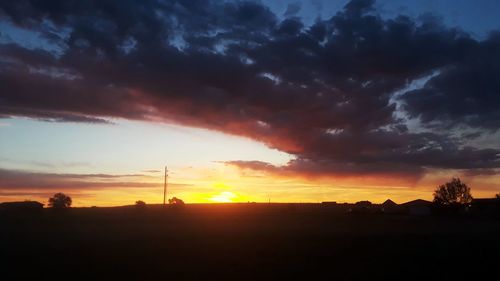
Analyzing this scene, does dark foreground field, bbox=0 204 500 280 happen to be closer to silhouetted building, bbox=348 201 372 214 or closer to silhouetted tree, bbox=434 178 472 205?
silhouetted building, bbox=348 201 372 214

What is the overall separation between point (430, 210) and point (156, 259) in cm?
7819

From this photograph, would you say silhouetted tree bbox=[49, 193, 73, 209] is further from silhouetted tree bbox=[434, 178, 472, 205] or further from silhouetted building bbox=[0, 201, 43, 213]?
silhouetted tree bbox=[434, 178, 472, 205]

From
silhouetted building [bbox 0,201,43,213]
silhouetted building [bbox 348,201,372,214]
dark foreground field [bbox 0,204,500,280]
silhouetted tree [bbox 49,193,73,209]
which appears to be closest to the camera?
dark foreground field [bbox 0,204,500,280]

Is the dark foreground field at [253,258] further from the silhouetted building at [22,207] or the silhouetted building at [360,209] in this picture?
the silhouetted building at [360,209]

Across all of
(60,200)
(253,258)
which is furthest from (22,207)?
(253,258)

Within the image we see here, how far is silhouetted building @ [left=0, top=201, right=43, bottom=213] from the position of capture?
277 ft

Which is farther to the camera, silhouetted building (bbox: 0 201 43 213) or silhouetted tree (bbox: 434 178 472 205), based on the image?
silhouetted tree (bbox: 434 178 472 205)

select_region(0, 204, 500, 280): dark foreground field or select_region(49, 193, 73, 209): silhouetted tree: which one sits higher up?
select_region(49, 193, 73, 209): silhouetted tree

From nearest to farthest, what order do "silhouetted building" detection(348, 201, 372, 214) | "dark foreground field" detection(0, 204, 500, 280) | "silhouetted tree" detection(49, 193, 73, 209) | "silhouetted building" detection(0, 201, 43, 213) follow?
"dark foreground field" detection(0, 204, 500, 280), "silhouetted building" detection(0, 201, 43, 213), "silhouetted building" detection(348, 201, 372, 214), "silhouetted tree" detection(49, 193, 73, 209)

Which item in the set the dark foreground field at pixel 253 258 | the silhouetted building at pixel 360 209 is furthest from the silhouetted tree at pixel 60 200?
the dark foreground field at pixel 253 258

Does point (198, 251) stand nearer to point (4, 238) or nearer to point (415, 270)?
point (415, 270)

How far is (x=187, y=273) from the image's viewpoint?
29.7 m

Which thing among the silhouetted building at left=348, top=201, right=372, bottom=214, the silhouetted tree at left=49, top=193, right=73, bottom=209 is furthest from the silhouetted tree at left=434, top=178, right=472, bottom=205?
the silhouetted tree at left=49, top=193, right=73, bottom=209

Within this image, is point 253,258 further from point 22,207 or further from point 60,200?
point 60,200
